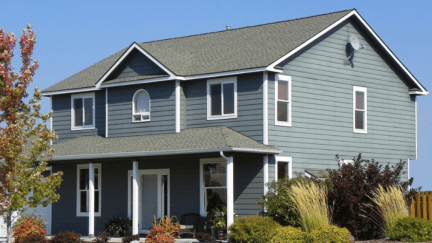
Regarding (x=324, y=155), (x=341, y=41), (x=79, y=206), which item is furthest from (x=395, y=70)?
(x=79, y=206)

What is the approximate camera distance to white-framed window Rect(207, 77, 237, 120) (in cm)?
2467

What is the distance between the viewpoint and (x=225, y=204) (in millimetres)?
24656

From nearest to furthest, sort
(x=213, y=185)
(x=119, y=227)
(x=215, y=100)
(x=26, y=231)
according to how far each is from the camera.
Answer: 1. (x=26, y=231)
2. (x=213, y=185)
3. (x=215, y=100)
4. (x=119, y=227)

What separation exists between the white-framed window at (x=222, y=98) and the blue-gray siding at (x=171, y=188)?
1677mm

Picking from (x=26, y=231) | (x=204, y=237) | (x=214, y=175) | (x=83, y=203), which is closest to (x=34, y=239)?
(x=26, y=231)

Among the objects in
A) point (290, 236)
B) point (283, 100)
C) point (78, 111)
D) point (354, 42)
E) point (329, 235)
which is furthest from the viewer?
point (78, 111)

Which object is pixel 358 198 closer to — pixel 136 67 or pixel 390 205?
pixel 390 205

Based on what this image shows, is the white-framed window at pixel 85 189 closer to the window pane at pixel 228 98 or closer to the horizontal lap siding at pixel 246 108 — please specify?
the horizontal lap siding at pixel 246 108

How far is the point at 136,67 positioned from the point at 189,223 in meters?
6.57

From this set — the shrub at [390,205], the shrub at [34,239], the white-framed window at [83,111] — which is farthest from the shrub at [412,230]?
the white-framed window at [83,111]

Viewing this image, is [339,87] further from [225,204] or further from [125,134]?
[125,134]

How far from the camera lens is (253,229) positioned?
20484mm

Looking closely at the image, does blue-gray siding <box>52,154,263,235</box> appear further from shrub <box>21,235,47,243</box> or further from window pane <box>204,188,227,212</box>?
shrub <box>21,235,47,243</box>

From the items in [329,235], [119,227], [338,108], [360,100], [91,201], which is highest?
[360,100]
